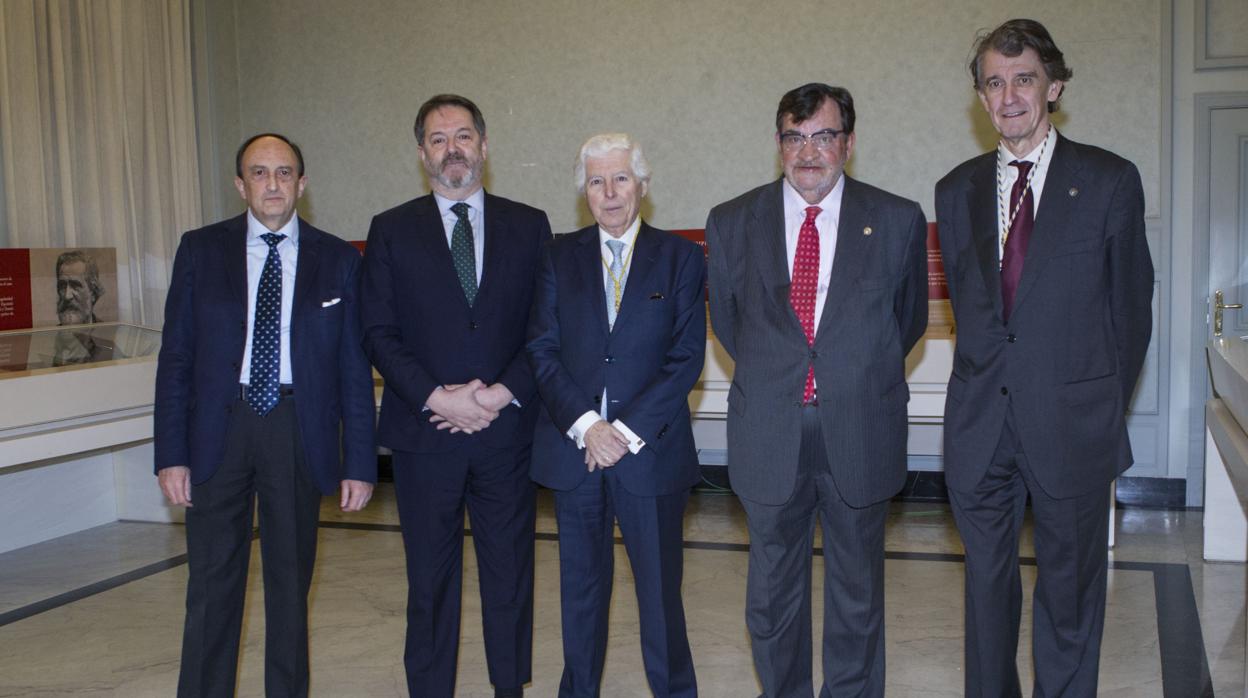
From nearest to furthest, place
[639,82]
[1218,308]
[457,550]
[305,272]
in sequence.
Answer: [305,272] → [457,550] → [1218,308] → [639,82]

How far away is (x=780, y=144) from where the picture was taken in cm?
277

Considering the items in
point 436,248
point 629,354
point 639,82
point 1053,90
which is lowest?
point 629,354

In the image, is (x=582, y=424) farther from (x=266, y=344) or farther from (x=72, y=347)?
(x=72, y=347)

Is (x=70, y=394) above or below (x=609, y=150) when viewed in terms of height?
below

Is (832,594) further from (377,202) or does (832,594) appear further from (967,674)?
(377,202)

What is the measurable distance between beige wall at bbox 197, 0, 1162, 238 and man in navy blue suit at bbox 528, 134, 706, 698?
11.2 ft

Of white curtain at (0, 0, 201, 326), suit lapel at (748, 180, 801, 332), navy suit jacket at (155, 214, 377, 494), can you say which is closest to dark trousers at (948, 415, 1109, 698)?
suit lapel at (748, 180, 801, 332)

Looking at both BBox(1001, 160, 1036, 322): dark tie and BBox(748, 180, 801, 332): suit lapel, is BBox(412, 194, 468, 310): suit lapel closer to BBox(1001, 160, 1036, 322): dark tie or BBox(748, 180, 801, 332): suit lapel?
BBox(748, 180, 801, 332): suit lapel

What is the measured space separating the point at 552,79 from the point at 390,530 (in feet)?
8.94

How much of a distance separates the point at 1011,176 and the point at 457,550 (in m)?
1.72

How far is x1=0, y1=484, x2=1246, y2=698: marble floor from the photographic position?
3.53 metres

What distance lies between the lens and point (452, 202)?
3107mm

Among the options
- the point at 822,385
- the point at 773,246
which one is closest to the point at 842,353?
the point at 822,385

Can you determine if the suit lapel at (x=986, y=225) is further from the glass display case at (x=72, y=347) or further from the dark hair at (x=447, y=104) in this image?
the glass display case at (x=72, y=347)
